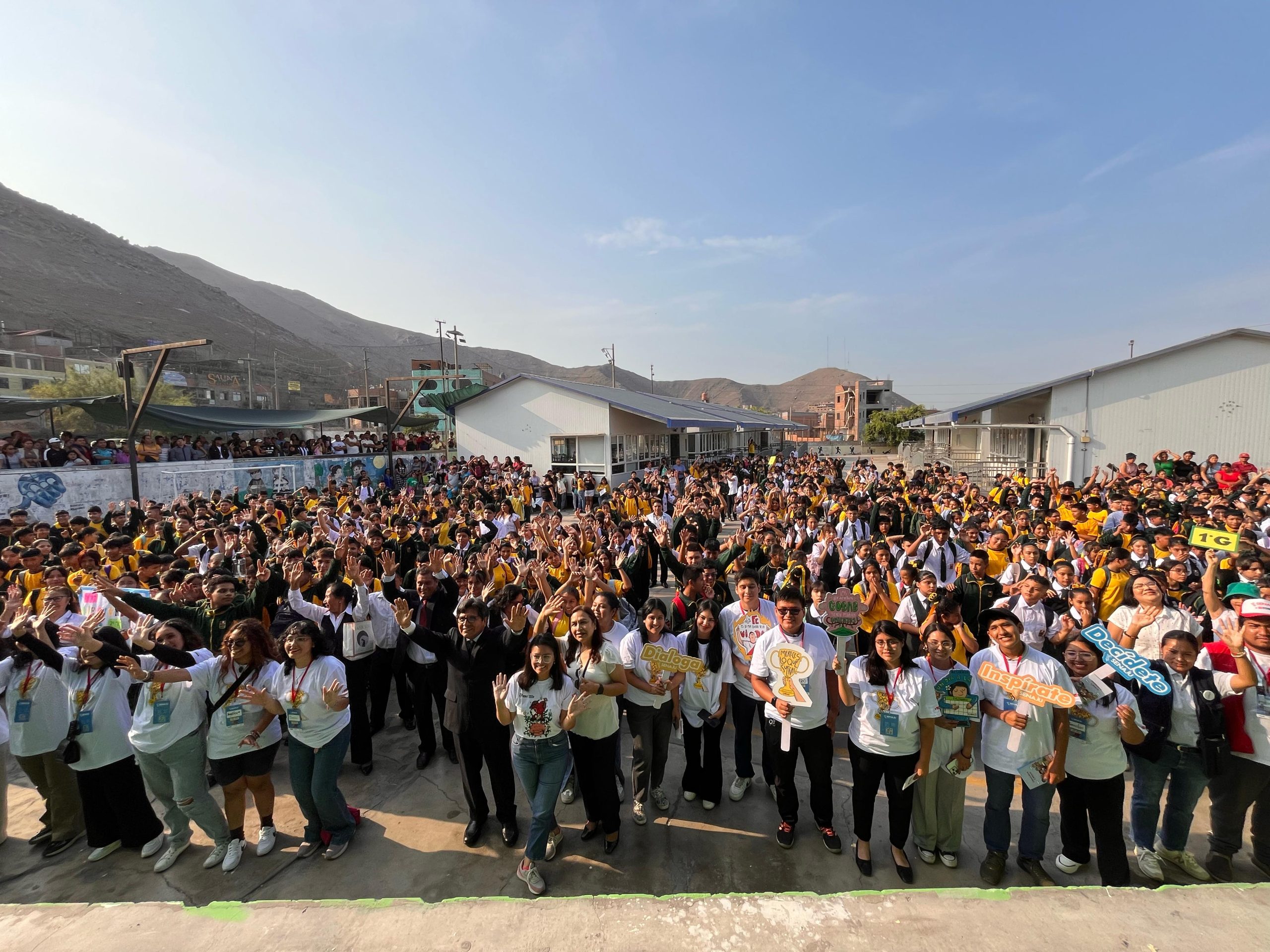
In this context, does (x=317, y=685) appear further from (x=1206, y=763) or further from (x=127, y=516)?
(x=127, y=516)

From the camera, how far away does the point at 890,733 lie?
123 inches

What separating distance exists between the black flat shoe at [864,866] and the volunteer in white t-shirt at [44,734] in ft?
16.9

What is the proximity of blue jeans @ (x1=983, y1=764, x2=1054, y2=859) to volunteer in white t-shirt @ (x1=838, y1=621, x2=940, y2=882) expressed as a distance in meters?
0.39

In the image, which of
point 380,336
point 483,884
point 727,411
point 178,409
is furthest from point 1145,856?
point 380,336


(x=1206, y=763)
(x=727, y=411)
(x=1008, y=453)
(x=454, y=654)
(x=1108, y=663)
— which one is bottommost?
(x=1206, y=763)

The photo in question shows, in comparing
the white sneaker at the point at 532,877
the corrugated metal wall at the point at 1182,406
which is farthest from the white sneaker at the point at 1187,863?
the corrugated metal wall at the point at 1182,406

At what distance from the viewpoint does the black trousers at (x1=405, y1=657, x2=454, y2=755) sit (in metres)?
4.57

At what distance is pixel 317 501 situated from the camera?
35.8 feet

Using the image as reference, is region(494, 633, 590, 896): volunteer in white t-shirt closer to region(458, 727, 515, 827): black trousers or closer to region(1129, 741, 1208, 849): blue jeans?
region(458, 727, 515, 827): black trousers

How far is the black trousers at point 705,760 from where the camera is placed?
3.84 metres

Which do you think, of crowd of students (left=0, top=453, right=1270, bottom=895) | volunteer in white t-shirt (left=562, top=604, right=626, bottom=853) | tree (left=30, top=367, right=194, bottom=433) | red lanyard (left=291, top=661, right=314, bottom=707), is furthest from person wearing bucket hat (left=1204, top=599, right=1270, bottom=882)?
tree (left=30, top=367, right=194, bottom=433)

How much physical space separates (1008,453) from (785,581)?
24050 mm

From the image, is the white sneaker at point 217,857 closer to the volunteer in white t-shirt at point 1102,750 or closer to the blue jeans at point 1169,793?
the volunteer in white t-shirt at point 1102,750

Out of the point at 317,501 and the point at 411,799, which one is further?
the point at 317,501
